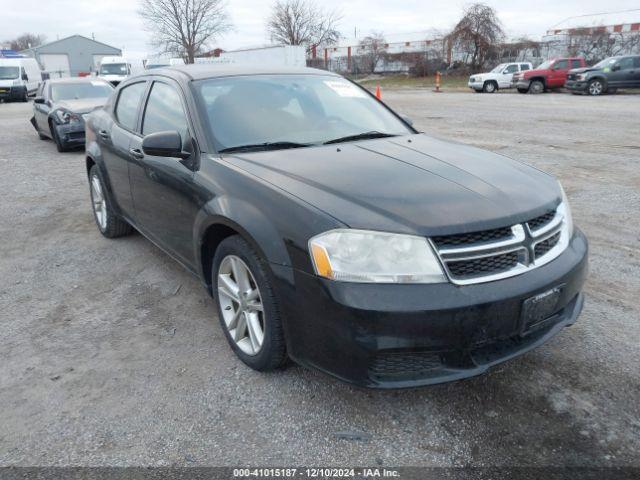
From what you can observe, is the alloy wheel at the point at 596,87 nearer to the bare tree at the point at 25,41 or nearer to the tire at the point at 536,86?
the tire at the point at 536,86

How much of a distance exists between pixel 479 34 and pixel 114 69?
975 inches

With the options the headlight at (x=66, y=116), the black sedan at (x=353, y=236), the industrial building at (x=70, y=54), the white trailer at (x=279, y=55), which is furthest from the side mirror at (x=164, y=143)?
the industrial building at (x=70, y=54)

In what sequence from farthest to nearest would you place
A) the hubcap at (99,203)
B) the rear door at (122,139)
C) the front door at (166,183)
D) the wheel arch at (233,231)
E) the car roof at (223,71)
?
the hubcap at (99,203) → the rear door at (122,139) → the car roof at (223,71) → the front door at (166,183) → the wheel arch at (233,231)

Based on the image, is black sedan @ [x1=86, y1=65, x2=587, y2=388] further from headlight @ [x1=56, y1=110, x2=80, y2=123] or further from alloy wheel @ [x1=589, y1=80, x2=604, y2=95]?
alloy wheel @ [x1=589, y1=80, x2=604, y2=95]

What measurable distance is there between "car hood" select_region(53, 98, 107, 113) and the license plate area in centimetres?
1008

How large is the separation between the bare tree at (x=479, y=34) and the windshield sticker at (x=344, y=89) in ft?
119

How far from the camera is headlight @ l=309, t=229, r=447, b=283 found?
216 cm

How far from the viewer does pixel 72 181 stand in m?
7.98

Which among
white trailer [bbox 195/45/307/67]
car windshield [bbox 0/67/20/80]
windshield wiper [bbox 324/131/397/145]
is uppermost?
white trailer [bbox 195/45/307/67]

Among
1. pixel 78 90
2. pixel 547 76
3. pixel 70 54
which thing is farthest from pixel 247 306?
pixel 70 54

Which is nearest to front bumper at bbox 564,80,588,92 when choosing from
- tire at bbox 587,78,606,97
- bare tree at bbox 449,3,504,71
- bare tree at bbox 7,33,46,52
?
tire at bbox 587,78,606,97

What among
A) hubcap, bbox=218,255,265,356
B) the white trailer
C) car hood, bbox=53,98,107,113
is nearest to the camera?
hubcap, bbox=218,255,265,356

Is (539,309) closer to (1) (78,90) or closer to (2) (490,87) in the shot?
(1) (78,90)

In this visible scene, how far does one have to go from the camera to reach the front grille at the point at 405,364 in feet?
7.20
